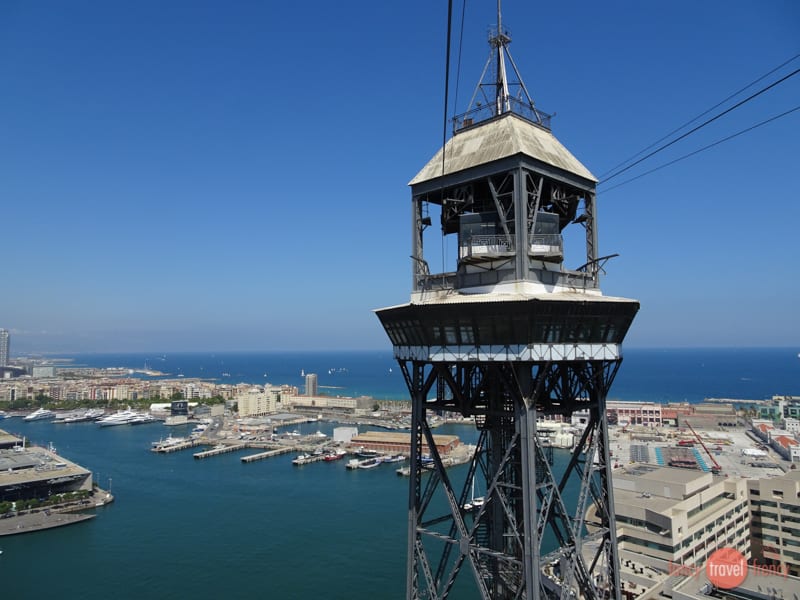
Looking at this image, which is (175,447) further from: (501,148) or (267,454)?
(501,148)

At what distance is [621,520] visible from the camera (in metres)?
46.6

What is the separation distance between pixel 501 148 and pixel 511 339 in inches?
192

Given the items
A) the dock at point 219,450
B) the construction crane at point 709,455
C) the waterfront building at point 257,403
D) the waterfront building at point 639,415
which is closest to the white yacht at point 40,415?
Answer: the waterfront building at point 257,403

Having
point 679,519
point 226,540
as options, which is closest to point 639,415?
point 679,519

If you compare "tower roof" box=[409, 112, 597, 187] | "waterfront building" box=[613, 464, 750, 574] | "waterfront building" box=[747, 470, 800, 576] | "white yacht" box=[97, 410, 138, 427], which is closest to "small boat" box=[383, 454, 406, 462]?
"waterfront building" box=[613, 464, 750, 574]

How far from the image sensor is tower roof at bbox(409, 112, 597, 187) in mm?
12812

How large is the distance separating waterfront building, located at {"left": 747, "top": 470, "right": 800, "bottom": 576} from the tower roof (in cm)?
5183

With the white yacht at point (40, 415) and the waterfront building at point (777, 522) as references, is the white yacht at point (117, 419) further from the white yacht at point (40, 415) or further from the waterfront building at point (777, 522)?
the waterfront building at point (777, 522)

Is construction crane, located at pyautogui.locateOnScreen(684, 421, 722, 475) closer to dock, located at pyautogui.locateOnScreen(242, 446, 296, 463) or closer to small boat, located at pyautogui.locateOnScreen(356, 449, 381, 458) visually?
small boat, located at pyautogui.locateOnScreen(356, 449, 381, 458)

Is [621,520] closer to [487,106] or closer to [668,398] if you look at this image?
[487,106]

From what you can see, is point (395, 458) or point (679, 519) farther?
point (395, 458)

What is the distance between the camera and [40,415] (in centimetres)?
16575

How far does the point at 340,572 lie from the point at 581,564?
3931 centimetres

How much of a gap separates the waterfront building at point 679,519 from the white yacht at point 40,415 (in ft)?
583
